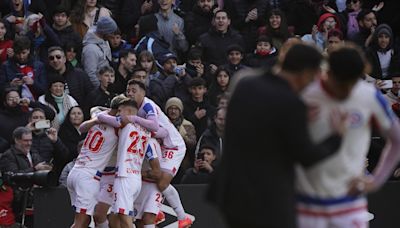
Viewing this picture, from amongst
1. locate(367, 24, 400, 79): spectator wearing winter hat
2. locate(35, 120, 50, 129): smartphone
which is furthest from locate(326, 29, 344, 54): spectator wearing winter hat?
locate(35, 120, 50, 129): smartphone

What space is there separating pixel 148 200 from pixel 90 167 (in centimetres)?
93

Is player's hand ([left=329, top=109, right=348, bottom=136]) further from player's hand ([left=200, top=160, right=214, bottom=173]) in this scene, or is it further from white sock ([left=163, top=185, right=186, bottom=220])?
player's hand ([left=200, top=160, right=214, bottom=173])

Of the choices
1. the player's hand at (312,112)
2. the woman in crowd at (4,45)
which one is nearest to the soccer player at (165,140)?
the woman in crowd at (4,45)

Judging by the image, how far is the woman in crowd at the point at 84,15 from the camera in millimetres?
18594

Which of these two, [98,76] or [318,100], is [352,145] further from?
[98,76]

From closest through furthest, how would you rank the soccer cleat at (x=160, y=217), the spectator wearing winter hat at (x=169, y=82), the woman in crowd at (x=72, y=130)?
the soccer cleat at (x=160, y=217), the woman in crowd at (x=72, y=130), the spectator wearing winter hat at (x=169, y=82)

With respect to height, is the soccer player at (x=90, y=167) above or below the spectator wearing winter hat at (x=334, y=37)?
below

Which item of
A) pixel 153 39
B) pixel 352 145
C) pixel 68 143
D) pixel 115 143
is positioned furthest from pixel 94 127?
pixel 352 145

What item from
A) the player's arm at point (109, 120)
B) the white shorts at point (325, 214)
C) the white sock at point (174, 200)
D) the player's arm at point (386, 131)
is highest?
the player's arm at point (386, 131)

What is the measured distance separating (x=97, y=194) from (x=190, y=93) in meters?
3.17

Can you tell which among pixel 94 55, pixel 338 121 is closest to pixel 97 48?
pixel 94 55

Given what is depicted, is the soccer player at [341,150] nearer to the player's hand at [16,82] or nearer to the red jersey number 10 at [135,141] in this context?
the red jersey number 10 at [135,141]

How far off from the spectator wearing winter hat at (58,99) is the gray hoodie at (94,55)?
834 mm

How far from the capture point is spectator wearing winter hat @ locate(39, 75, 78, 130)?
1667 centimetres
